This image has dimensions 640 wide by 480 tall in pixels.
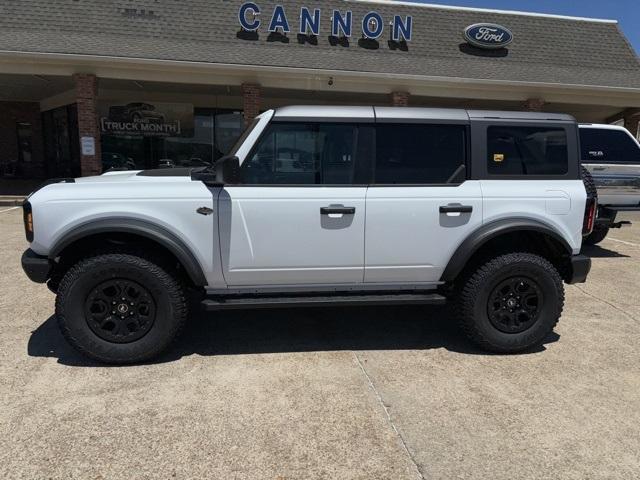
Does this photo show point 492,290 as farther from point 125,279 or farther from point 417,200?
point 125,279

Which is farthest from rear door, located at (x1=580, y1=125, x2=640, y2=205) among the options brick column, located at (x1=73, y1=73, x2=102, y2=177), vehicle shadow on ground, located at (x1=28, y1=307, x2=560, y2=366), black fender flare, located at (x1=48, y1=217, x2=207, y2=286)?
brick column, located at (x1=73, y1=73, x2=102, y2=177)

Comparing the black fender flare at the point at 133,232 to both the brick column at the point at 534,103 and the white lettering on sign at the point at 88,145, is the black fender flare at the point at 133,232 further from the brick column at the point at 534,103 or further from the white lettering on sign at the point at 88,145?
the brick column at the point at 534,103

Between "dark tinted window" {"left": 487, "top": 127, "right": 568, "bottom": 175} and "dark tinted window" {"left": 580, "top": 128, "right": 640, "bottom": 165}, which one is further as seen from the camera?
"dark tinted window" {"left": 580, "top": 128, "right": 640, "bottom": 165}

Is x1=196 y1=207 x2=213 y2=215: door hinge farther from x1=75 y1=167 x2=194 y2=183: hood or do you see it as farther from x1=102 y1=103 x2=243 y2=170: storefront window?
x1=102 y1=103 x2=243 y2=170: storefront window

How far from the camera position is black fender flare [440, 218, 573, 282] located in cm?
379

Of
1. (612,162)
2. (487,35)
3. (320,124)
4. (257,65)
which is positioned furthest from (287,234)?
(487,35)

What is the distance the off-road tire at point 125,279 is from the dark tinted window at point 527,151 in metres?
2.73

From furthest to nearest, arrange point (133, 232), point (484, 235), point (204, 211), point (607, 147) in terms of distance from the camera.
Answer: point (607, 147) → point (484, 235) → point (204, 211) → point (133, 232)

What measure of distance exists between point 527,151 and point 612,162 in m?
5.32

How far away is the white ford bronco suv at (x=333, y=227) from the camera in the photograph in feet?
11.5

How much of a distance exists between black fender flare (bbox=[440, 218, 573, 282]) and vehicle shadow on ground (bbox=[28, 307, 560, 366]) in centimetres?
77

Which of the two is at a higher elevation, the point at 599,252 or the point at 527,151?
the point at 527,151

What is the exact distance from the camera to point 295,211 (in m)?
3.62

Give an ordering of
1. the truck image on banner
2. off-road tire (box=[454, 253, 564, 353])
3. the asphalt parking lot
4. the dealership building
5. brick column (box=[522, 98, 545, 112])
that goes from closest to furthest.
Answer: the asphalt parking lot < off-road tire (box=[454, 253, 564, 353]) < the dealership building < brick column (box=[522, 98, 545, 112]) < the truck image on banner
